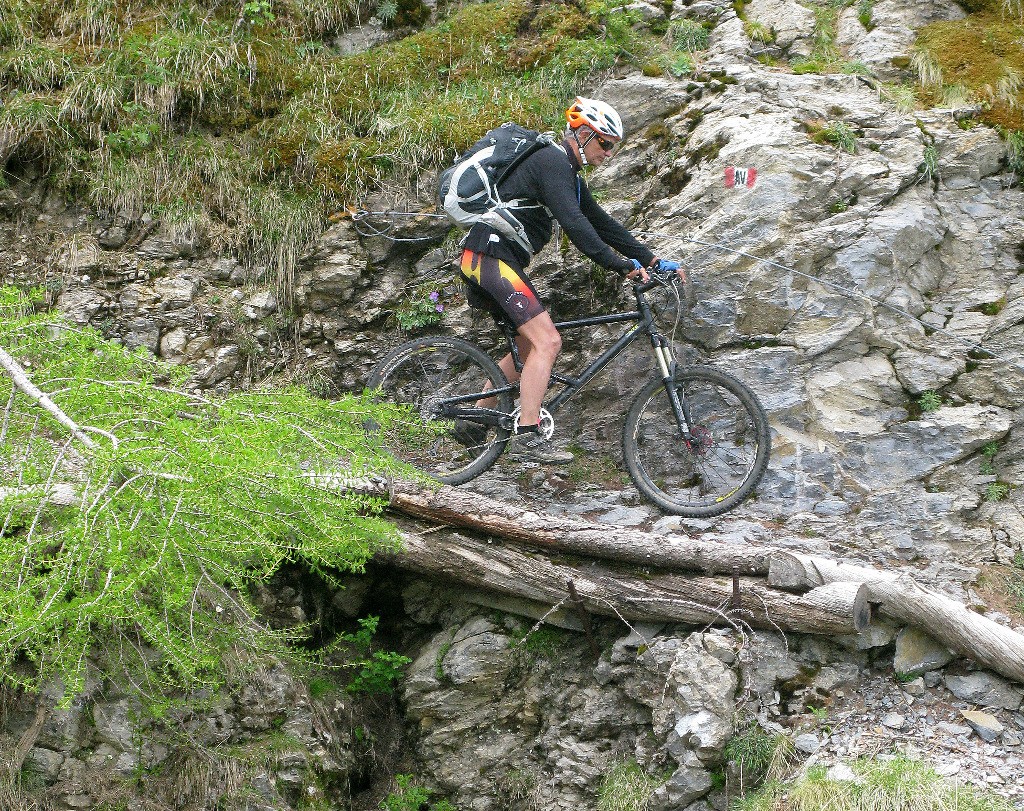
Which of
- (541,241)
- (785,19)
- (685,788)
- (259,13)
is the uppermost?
(259,13)

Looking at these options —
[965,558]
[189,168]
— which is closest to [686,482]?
[965,558]

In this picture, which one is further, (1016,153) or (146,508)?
(1016,153)

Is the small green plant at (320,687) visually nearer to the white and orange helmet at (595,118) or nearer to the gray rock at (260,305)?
the gray rock at (260,305)

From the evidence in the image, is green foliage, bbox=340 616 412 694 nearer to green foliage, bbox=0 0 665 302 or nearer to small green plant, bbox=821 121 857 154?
green foliage, bbox=0 0 665 302

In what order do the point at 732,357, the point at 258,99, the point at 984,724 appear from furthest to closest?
the point at 258,99
the point at 732,357
the point at 984,724

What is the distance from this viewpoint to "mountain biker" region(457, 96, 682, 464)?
234 inches

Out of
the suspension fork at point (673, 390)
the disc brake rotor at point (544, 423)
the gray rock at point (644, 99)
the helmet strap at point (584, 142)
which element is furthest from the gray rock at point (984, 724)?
the gray rock at point (644, 99)

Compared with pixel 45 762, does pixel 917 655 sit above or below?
above

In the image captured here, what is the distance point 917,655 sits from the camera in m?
5.11

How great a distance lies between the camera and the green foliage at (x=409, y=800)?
19.1ft

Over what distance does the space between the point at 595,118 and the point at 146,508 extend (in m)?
4.30

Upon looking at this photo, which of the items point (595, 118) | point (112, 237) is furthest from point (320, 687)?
point (112, 237)

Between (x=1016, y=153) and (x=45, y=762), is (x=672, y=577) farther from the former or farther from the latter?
(x=1016, y=153)

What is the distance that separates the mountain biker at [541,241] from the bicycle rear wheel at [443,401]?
37 cm
